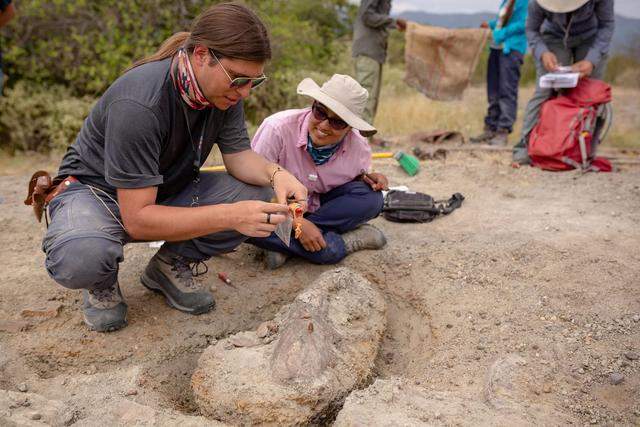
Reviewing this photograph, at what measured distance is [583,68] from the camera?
Answer: 4.50 meters

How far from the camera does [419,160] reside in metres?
5.19

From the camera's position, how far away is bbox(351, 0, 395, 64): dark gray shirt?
5.18 m

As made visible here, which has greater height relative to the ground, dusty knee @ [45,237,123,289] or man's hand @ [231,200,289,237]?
man's hand @ [231,200,289,237]

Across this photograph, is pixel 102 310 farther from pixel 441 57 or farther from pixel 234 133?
pixel 441 57

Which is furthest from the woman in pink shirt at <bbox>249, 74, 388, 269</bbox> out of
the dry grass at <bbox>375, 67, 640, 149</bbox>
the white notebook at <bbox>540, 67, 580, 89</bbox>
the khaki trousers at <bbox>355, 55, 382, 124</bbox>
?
the dry grass at <bbox>375, 67, 640, 149</bbox>

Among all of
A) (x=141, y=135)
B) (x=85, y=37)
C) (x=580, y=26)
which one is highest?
(x=580, y=26)

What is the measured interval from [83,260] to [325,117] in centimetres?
126

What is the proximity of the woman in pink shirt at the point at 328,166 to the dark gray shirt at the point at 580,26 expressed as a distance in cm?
261

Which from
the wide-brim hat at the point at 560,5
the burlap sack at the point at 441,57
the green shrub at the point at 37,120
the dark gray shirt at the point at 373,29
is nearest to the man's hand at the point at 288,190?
the wide-brim hat at the point at 560,5

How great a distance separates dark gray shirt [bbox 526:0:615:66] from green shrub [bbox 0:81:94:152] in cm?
425

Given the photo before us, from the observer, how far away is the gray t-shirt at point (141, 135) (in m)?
1.94

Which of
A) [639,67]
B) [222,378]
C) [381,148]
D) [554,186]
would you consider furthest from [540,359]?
[639,67]

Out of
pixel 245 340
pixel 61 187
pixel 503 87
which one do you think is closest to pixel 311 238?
pixel 245 340

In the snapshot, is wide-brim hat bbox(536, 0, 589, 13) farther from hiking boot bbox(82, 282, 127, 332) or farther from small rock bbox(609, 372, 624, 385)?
hiking boot bbox(82, 282, 127, 332)
